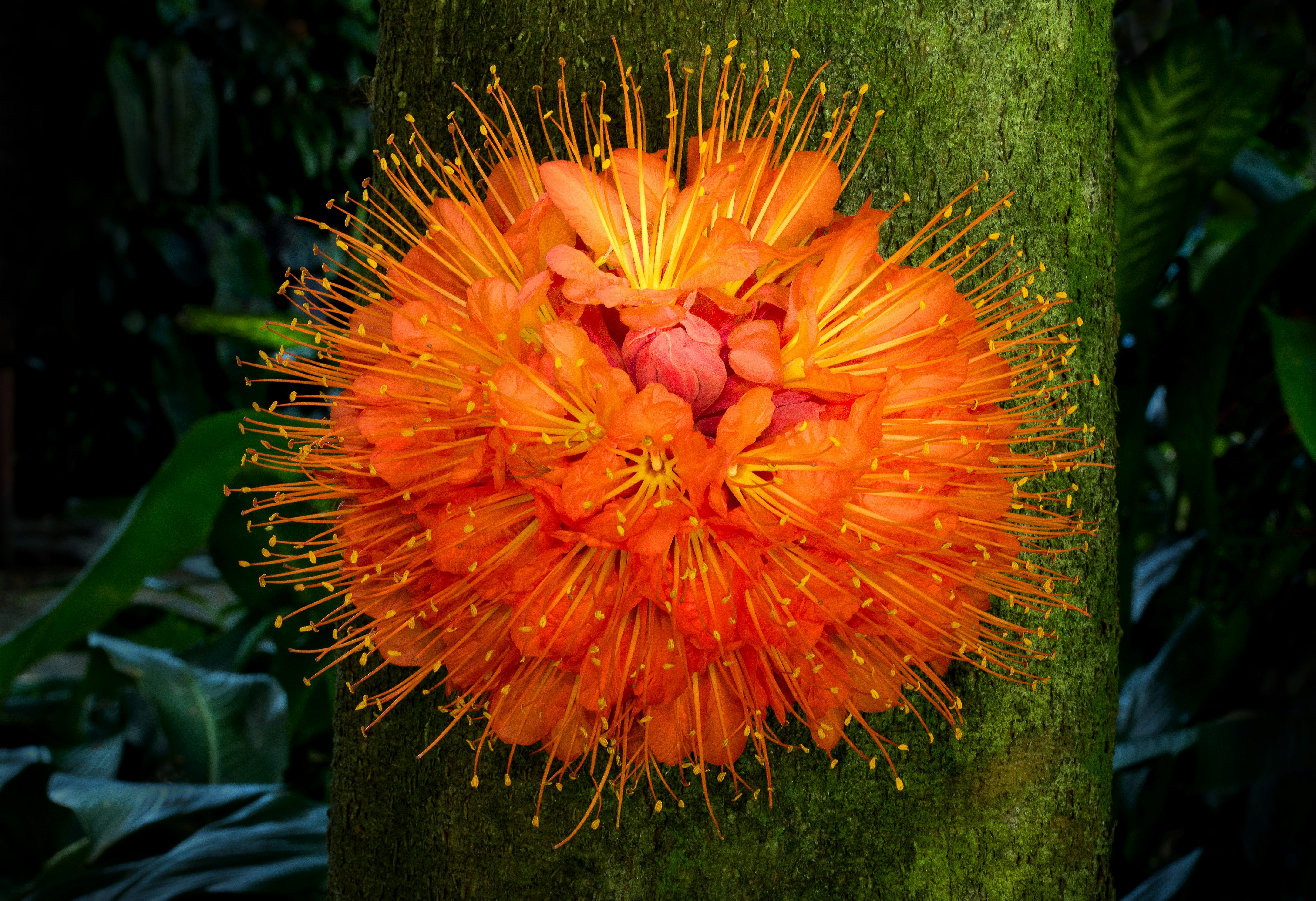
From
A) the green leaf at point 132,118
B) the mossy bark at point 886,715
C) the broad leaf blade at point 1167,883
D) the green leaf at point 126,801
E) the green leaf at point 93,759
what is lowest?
the green leaf at point 93,759

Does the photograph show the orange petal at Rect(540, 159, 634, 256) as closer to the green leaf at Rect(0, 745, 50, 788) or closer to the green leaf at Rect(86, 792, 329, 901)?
the green leaf at Rect(86, 792, 329, 901)

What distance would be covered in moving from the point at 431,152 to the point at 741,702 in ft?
1.39

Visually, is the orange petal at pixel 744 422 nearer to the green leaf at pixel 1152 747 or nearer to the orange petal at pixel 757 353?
the orange petal at pixel 757 353

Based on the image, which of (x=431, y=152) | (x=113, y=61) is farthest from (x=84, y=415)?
(x=431, y=152)

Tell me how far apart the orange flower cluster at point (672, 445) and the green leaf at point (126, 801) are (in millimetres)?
821

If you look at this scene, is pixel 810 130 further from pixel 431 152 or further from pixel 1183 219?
pixel 1183 219

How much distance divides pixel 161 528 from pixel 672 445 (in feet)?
3.47

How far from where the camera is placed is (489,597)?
1.82 ft

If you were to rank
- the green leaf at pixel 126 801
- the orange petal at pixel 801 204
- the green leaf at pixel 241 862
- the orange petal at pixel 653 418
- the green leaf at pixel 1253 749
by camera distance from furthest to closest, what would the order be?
the green leaf at pixel 1253 749, the green leaf at pixel 126 801, the green leaf at pixel 241 862, the orange petal at pixel 801 204, the orange petal at pixel 653 418

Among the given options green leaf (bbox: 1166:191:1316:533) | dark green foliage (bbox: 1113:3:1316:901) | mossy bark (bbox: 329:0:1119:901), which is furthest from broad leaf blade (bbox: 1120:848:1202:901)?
mossy bark (bbox: 329:0:1119:901)

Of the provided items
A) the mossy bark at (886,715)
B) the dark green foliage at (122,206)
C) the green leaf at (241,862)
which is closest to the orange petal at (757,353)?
the mossy bark at (886,715)

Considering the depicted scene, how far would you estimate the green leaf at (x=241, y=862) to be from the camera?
1.11 m

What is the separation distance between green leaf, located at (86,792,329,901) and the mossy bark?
1.53ft

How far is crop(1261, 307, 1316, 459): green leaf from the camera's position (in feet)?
3.85
